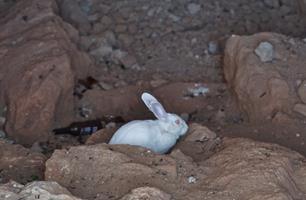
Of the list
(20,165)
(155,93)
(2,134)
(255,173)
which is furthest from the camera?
(155,93)

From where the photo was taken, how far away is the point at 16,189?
10.8ft

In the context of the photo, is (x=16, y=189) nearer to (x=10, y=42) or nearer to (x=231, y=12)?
(x=10, y=42)

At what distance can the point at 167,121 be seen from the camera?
4695mm

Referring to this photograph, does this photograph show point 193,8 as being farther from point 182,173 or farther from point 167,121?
point 182,173

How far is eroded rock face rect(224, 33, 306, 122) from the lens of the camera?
5051 mm

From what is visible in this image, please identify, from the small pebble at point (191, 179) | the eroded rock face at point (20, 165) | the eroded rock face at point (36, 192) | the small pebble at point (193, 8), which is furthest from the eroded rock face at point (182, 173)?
the small pebble at point (193, 8)

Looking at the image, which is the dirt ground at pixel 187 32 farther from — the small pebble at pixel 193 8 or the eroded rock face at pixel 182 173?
the eroded rock face at pixel 182 173

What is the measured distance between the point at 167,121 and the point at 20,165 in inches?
39.2

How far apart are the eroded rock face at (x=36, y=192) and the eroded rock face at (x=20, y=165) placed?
0.69 metres

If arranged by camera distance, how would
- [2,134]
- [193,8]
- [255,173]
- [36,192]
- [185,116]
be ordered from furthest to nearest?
[193,8]
[185,116]
[2,134]
[255,173]
[36,192]

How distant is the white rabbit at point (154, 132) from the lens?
4508mm

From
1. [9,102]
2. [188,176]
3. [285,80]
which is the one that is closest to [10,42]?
[9,102]

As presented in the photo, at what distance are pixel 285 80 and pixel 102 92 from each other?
137 centimetres

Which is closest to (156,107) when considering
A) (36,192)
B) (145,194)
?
(145,194)
